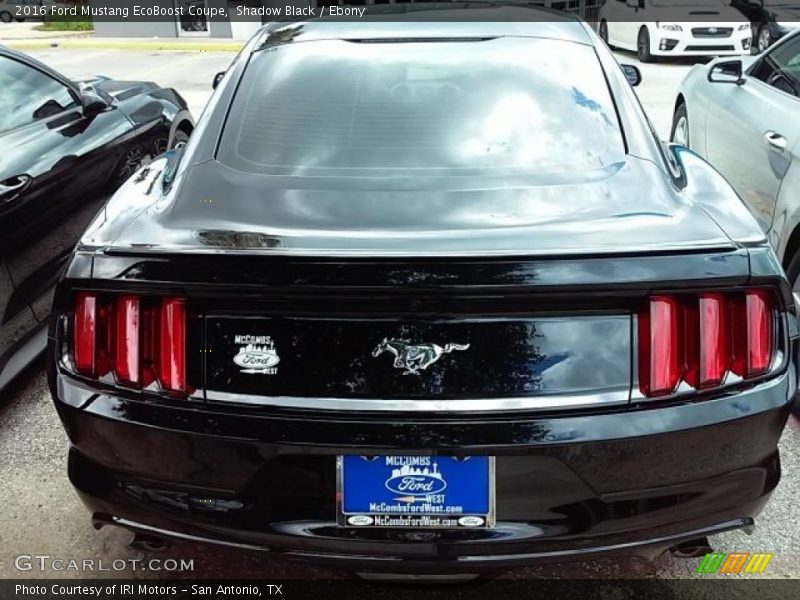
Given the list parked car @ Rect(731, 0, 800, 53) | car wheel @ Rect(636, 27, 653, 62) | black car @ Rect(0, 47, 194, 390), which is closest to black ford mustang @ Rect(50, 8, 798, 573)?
black car @ Rect(0, 47, 194, 390)

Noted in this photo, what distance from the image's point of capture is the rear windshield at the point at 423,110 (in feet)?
7.88

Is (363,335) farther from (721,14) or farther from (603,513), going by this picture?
(721,14)

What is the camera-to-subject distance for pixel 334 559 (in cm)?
190

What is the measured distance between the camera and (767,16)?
12.7 m

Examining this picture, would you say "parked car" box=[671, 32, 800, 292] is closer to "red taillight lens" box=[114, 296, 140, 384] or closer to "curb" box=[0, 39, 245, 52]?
"red taillight lens" box=[114, 296, 140, 384]

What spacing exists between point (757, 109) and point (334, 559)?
3301mm

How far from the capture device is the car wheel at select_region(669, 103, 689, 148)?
5543mm

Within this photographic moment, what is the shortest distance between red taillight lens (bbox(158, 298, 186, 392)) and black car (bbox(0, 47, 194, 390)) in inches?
65.4

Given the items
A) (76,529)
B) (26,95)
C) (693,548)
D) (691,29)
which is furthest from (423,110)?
(691,29)

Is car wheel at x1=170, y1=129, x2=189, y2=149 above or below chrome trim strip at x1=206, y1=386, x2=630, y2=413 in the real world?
below

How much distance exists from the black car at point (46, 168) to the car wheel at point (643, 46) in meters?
9.77

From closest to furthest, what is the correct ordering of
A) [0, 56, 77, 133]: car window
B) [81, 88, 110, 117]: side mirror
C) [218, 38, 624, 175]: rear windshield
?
[218, 38, 624, 175]: rear windshield, [0, 56, 77, 133]: car window, [81, 88, 110, 117]: side mirror

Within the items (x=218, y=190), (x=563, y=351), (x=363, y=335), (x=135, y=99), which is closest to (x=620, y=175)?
(x=563, y=351)

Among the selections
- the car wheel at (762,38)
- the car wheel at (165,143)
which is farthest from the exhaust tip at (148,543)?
the car wheel at (762,38)
